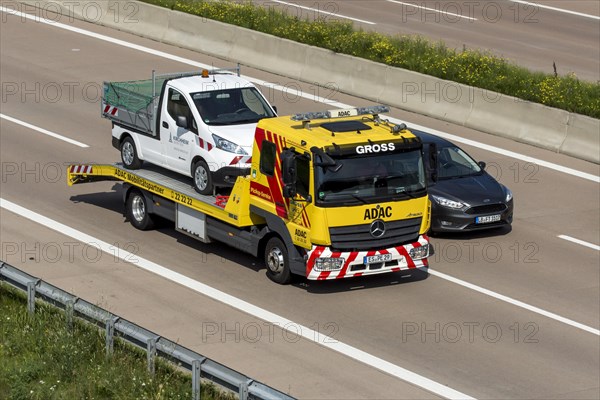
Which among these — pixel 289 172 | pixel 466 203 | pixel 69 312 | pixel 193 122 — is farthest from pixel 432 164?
pixel 69 312

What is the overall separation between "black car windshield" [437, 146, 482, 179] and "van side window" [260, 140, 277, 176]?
177 inches

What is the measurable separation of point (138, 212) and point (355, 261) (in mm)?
5004

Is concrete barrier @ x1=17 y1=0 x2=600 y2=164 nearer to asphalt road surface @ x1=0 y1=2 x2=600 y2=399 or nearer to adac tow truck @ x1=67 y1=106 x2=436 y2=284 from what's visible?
asphalt road surface @ x1=0 y1=2 x2=600 y2=399

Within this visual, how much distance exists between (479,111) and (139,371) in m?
16.6

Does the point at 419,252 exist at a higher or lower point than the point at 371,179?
lower

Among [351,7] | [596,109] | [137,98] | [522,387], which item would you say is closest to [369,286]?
[522,387]

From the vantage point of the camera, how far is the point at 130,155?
22.5 m

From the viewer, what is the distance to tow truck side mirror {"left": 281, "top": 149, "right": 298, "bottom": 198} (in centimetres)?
1847

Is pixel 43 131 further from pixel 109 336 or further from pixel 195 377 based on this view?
pixel 195 377

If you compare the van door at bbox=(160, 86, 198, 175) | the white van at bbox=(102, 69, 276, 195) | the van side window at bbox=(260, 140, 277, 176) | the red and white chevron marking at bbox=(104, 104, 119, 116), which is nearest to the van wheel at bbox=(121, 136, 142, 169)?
the white van at bbox=(102, 69, 276, 195)

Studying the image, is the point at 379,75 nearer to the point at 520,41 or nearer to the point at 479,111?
the point at 479,111

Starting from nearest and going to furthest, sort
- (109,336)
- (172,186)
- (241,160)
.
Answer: (109,336) < (241,160) < (172,186)

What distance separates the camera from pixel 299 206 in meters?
18.8

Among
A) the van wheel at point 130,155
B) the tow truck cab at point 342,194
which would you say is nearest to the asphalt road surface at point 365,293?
the tow truck cab at point 342,194
